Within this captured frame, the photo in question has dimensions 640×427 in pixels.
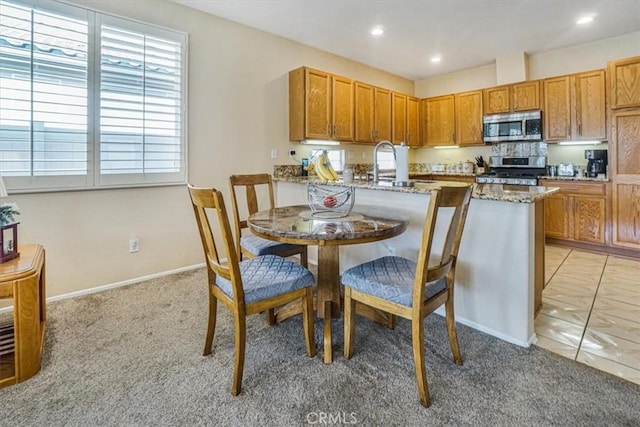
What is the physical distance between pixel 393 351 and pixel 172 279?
2.19 metres

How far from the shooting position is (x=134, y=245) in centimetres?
301

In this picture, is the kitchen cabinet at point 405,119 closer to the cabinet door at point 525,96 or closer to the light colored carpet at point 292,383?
the cabinet door at point 525,96

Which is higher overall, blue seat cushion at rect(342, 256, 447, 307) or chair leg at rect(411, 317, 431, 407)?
blue seat cushion at rect(342, 256, 447, 307)

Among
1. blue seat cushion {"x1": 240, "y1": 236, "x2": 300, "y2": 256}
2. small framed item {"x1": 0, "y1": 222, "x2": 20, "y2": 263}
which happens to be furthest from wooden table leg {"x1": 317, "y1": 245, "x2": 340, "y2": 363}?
small framed item {"x1": 0, "y1": 222, "x2": 20, "y2": 263}

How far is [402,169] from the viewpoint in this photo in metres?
2.61

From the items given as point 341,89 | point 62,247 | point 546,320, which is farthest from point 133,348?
point 341,89

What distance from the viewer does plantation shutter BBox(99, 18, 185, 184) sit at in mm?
2758

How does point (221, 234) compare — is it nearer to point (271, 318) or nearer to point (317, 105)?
point (271, 318)

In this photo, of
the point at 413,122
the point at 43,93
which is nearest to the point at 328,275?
the point at 43,93

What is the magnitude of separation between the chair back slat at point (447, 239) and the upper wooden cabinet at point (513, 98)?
3.92m

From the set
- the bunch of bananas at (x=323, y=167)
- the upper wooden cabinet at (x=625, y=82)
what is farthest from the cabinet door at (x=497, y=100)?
the bunch of bananas at (x=323, y=167)

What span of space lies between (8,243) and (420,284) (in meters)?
2.28

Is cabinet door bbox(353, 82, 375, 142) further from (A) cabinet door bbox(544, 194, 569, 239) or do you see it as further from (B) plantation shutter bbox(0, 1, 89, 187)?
(B) plantation shutter bbox(0, 1, 89, 187)

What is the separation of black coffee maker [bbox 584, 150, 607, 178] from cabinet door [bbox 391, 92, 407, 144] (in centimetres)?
247
